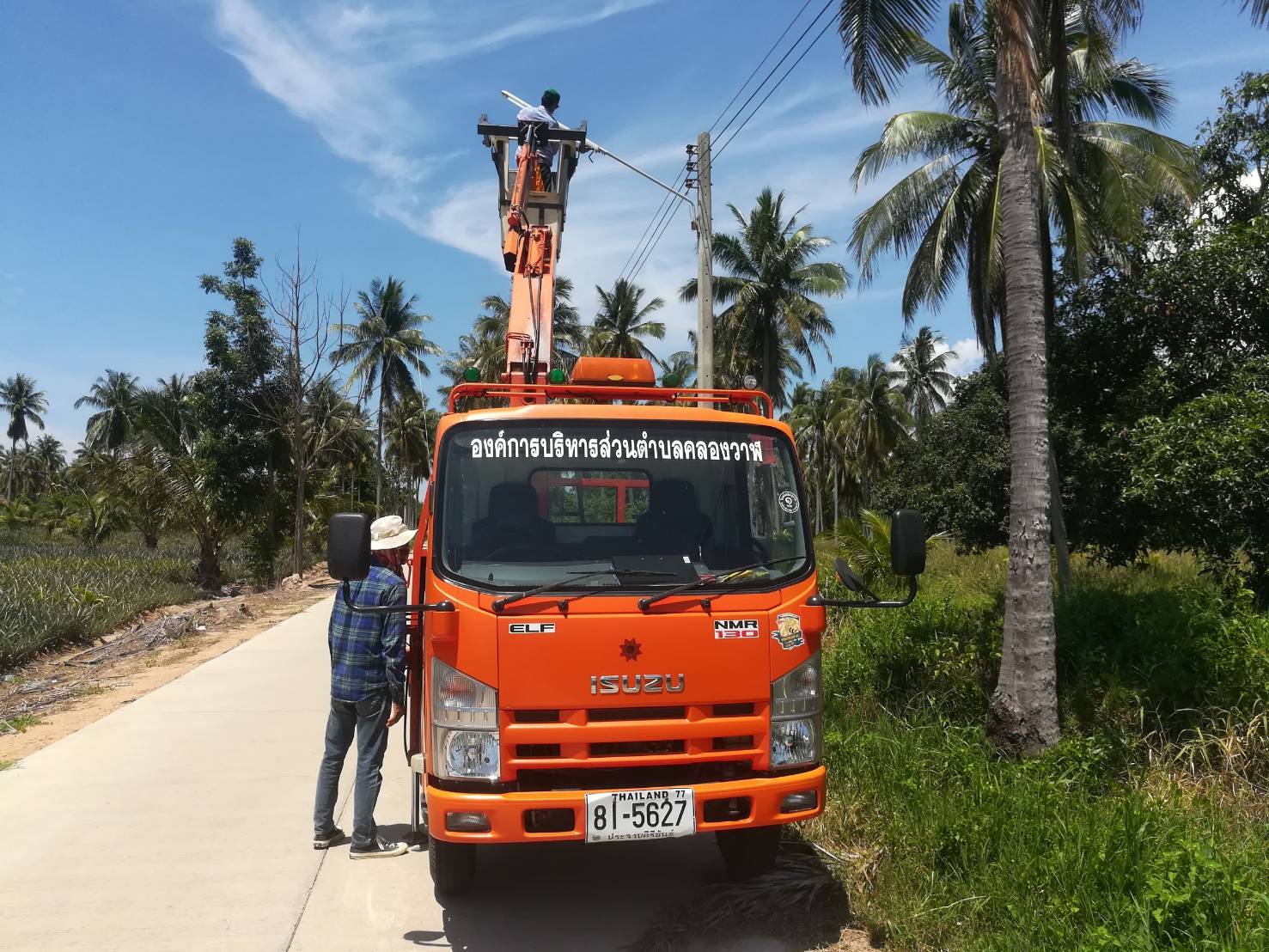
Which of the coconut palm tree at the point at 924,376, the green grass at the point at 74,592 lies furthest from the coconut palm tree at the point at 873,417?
the green grass at the point at 74,592

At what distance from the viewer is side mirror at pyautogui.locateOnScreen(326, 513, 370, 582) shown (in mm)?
4398

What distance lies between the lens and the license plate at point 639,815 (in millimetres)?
4047

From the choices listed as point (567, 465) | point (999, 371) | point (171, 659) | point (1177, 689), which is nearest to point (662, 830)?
point (567, 465)

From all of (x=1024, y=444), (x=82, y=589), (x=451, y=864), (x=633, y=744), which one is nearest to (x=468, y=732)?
(x=633, y=744)

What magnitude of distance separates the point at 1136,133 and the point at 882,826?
647 inches

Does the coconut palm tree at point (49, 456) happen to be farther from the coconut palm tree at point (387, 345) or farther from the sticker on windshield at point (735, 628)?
the sticker on windshield at point (735, 628)

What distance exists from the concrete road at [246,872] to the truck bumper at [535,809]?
65 centimetres

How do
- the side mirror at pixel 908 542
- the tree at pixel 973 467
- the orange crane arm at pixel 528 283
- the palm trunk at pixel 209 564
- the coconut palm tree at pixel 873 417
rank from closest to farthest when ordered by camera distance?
1. the side mirror at pixel 908 542
2. the orange crane arm at pixel 528 283
3. the tree at pixel 973 467
4. the palm trunk at pixel 209 564
5. the coconut palm tree at pixel 873 417

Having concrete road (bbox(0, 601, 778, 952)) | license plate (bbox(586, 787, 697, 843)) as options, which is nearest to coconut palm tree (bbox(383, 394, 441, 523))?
concrete road (bbox(0, 601, 778, 952))

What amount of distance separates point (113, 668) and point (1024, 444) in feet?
36.4

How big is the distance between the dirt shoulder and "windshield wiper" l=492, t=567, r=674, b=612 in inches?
211

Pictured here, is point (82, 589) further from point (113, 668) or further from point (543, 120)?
point (543, 120)

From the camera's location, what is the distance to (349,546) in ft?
14.6

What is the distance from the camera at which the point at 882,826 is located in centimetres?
527
